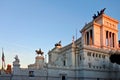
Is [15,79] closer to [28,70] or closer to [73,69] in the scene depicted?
[28,70]

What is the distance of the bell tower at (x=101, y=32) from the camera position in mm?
71000

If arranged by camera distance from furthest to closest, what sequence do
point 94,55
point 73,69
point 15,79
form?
1. point 94,55
2. point 73,69
3. point 15,79

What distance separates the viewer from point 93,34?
7094 cm

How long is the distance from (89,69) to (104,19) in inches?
861

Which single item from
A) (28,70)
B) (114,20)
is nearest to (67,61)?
(28,70)

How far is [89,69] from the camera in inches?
2295

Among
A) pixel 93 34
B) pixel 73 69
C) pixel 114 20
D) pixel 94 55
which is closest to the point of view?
pixel 73 69

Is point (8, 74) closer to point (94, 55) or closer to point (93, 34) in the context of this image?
point (94, 55)

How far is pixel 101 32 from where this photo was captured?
72.2 metres

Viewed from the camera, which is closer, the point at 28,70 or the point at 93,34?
the point at 28,70

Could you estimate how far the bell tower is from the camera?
71000 millimetres

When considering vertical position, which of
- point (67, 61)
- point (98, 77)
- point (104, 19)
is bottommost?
point (98, 77)

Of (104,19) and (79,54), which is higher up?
(104,19)

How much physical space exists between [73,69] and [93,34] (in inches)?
719
